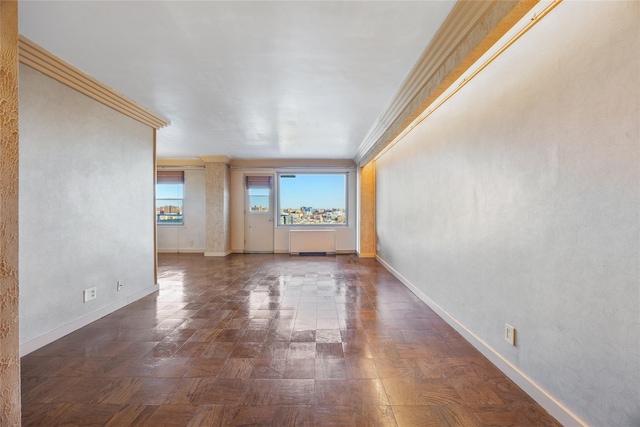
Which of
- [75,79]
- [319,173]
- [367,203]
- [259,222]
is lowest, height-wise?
[259,222]

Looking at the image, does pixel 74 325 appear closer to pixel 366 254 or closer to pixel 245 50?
pixel 245 50

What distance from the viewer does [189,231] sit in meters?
8.12

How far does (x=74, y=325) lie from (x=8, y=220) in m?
2.25

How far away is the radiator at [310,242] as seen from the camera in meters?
7.92

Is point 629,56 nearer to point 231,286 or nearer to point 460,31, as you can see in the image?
point 460,31

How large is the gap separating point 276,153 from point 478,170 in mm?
5187

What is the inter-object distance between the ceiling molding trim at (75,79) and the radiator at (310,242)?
15.2 ft

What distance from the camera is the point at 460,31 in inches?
79.0

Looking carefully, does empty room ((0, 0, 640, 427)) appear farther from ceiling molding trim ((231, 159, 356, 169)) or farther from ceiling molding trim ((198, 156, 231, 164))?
ceiling molding trim ((231, 159, 356, 169))

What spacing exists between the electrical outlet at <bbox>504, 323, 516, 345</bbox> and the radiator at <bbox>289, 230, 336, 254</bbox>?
592cm

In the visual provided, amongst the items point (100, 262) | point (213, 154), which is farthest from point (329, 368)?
point (213, 154)

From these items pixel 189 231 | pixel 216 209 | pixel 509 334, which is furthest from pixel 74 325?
pixel 189 231

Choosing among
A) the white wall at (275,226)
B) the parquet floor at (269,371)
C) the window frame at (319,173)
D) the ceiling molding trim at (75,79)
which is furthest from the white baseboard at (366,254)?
the ceiling molding trim at (75,79)

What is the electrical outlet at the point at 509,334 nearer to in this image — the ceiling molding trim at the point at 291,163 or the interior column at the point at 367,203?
the interior column at the point at 367,203
